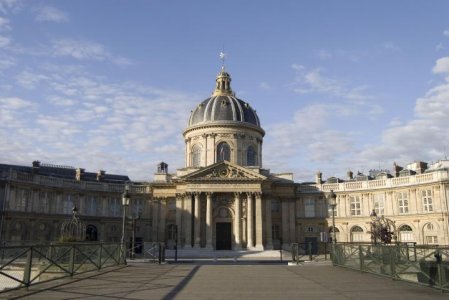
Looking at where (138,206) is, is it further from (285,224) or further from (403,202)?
(403,202)

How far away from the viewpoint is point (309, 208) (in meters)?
62.6

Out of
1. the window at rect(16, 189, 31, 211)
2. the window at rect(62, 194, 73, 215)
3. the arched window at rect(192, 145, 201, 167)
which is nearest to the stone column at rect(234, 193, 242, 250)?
the arched window at rect(192, 145, 201, 167)

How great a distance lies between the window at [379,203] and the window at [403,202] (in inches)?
86.8

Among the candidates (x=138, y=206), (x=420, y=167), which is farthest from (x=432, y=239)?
(x=138, y=206)

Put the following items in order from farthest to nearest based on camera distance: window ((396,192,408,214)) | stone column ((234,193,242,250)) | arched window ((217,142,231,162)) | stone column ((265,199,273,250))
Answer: arched window ((217,142,231,162)), window ((396,192,408,214)), stone column ((265,199,273,250)), stone column ((234,193,242,250))

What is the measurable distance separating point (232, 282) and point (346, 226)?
46542 mm

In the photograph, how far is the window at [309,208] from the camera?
2455 inches

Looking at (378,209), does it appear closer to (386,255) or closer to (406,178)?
(406,178)

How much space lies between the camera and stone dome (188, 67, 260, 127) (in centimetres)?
6512

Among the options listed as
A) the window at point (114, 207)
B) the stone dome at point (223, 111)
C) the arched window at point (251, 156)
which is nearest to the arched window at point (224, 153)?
the arched window at point (251, 156)

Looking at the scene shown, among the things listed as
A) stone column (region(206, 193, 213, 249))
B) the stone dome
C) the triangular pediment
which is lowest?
stone column (region(206, 193, 213, 249))

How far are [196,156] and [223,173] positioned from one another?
10.9 m

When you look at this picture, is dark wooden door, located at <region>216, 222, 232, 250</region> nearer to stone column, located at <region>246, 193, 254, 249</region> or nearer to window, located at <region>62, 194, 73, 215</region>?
stone column, located at <region>246, 193, 254, 249</region>

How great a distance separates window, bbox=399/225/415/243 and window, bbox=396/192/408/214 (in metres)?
2.02
